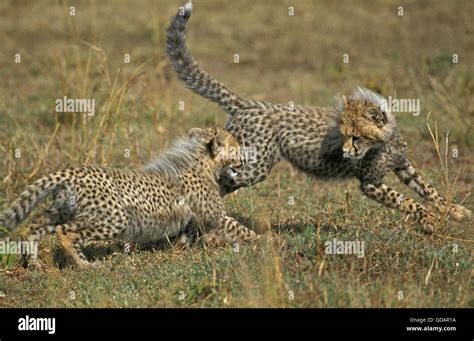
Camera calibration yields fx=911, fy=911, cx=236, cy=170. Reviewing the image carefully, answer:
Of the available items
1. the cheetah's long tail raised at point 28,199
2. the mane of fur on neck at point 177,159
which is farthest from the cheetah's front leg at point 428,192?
the cheetah's long tail raised at point 28,199

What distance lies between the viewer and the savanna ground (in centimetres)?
498

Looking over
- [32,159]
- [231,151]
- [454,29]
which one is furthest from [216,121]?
[454,29]

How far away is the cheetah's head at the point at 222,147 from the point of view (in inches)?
244

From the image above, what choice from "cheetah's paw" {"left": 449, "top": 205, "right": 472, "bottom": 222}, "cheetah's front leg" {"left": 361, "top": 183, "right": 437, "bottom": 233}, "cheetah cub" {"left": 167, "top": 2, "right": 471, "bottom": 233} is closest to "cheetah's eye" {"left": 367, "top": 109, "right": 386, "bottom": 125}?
"cheetah cub" {"left": 167, "top": 2, "right": 471, "bottom": 233}

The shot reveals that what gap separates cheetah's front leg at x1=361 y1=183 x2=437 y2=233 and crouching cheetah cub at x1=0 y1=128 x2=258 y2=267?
90cm

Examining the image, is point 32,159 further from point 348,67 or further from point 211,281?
point 348,67

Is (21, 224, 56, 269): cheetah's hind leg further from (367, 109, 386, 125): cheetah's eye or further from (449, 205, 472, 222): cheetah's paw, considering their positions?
(449, 205, 472, 222): cheetah's paw

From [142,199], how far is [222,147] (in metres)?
0.73

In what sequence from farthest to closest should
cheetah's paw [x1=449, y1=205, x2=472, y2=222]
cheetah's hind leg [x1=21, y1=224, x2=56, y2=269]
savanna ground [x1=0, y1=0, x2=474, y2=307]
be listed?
cheetah's paw [x1=449, y1=205, x2=472, y2=222], cheetah's hind leg [x1=21, y1=224, x2=56, y2=269], savanna ground [x1=0, y1=0, x2=474, y2=307]

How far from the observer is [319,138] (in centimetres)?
633

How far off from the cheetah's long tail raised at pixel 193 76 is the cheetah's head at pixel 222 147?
1.01 feet

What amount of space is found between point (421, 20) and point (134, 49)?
14.2 ft

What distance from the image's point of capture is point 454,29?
42.9ft

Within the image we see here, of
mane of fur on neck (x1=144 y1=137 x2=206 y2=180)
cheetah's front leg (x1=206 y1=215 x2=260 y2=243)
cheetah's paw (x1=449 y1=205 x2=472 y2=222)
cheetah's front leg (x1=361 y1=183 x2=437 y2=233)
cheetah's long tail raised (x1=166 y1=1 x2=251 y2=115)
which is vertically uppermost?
cheetah's long tail raised (x1=166 y1=1 x2=251 y2=115)
